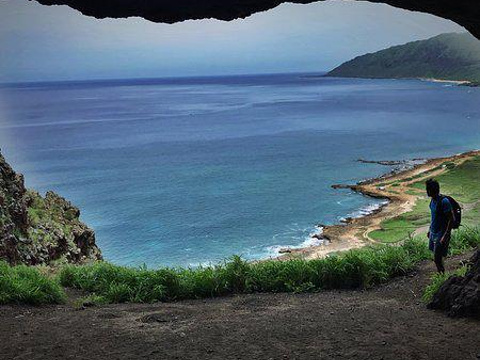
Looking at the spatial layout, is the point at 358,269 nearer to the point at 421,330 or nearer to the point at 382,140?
the point at 421,330

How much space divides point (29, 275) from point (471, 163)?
5997cm

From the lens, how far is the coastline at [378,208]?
40.4 metres

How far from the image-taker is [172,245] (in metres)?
46.9

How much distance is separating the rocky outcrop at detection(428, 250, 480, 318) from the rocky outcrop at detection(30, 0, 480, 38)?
14.1 feet

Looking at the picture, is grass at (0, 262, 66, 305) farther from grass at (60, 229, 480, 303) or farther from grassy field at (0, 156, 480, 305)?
grass at (60, 229, 480, 303)

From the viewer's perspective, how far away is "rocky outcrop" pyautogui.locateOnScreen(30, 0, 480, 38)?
8.53 metres

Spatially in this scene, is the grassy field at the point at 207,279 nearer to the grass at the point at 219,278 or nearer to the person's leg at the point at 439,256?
the grass at the point at 219,278

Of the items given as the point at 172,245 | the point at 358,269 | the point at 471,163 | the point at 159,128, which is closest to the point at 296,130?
the point at 159,128

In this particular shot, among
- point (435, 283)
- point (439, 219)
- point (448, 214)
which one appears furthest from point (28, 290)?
point (448, 214)

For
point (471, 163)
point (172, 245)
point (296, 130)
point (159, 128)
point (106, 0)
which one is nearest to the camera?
point (106, 0)

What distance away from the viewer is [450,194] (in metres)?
51.8

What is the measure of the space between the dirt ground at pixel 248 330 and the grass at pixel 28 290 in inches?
12.5

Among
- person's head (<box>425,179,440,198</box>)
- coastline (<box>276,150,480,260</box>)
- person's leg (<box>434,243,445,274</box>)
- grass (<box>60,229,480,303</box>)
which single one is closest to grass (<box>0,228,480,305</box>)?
grass (<box>60,229,480,303</box>)

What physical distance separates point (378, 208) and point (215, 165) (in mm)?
32534
